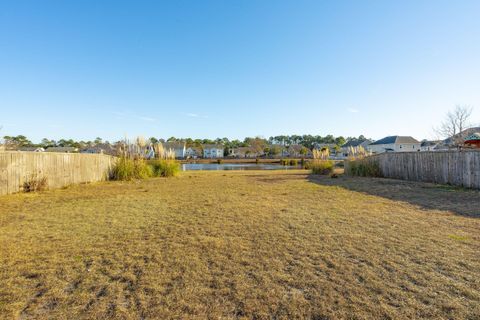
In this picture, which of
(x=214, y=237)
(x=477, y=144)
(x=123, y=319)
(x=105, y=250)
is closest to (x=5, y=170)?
(x=105, y=250)

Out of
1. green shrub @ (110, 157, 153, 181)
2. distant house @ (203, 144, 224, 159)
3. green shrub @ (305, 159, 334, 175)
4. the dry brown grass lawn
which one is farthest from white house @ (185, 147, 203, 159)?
the dry brown grass lawn

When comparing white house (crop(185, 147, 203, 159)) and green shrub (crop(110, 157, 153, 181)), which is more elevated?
white house (crop(185, 147, 203, 159))

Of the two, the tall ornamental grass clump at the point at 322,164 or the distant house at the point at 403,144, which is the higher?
the distant house at the point at 403,144

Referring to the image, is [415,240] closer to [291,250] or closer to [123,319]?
[291,250]

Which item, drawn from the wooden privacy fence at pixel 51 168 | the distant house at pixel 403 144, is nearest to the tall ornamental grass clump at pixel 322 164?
the wooden privacy fence at pixel 51 168

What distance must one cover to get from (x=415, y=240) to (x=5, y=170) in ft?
29.1

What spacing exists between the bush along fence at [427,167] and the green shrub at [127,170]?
34.2 feet

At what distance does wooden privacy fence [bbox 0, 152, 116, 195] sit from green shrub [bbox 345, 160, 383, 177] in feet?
38.2

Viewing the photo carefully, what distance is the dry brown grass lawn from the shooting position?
175 cm

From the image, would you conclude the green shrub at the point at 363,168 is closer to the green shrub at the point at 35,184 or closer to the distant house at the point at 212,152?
the green shrub at the point at 35,184

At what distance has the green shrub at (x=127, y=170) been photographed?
10.8m

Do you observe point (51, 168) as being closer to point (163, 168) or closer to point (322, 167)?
point (163, 168)

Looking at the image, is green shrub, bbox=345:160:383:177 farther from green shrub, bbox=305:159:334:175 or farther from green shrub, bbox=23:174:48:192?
green shrub, bbox=23:174:48:192

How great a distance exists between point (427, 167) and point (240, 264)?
9518 millimetres
